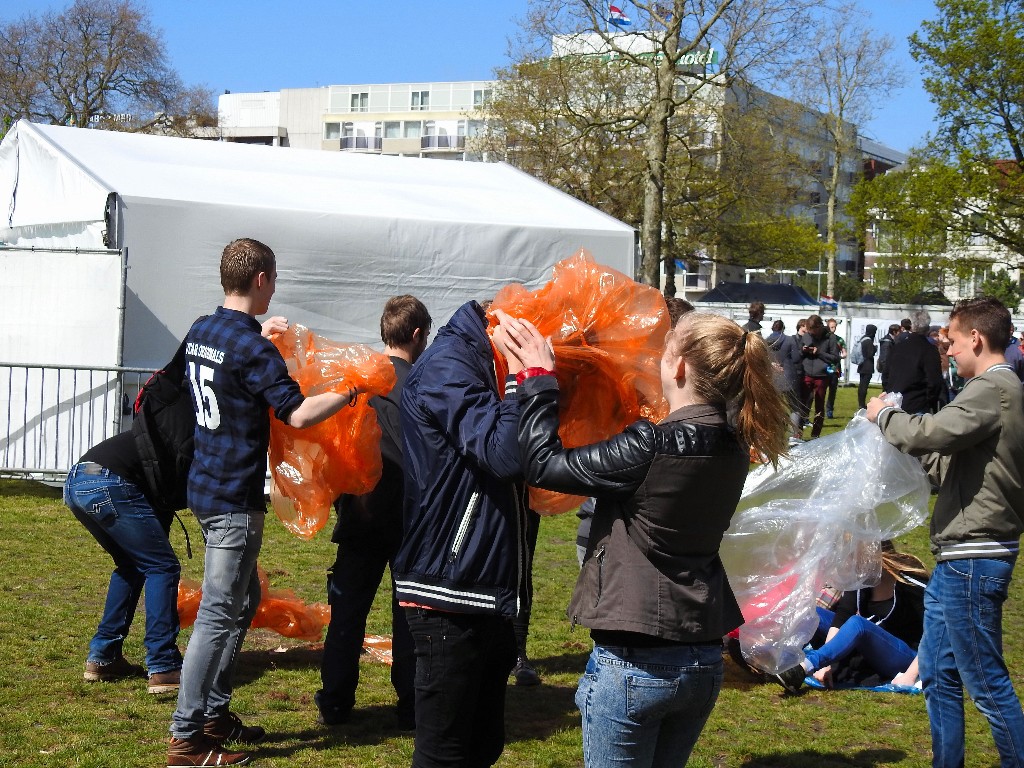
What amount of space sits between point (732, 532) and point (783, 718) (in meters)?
1.00

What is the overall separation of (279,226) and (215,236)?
2.03ft

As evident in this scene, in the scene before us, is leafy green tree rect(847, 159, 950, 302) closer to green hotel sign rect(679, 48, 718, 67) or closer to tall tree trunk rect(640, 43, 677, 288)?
green hotel sign rect(679, 48, 718, 67)

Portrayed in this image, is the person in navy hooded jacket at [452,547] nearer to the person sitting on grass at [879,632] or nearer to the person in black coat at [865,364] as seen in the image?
the person sitting on grass at [879,632]

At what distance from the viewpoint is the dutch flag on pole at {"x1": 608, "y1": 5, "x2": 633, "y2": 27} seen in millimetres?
21531

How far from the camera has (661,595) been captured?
2504mm

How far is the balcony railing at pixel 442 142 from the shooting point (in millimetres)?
87375

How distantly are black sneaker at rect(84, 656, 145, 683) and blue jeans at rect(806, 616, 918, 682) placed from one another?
3.42 metres

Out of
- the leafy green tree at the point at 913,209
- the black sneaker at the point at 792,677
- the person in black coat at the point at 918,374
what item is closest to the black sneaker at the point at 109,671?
the black sneaker at the point at 792,677

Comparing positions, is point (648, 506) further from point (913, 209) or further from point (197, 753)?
point (913, 209)

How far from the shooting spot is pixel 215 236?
32.8ft

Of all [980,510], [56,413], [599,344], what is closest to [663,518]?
[599,344]

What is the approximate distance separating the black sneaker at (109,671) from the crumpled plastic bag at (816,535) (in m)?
2.99

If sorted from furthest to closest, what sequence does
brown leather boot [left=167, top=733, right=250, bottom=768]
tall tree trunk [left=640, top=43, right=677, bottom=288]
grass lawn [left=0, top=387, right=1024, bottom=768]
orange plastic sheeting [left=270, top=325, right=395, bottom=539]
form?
tall tree trunk [left=640, top=43, right=677, bottom=288] < grass lawn [left=0, top=387, right=1024, bottom=768] < orange plastic sheeting [left=270, top=325, right=395, bottom=539] < brown leather boot [left=167, top=733, right=250, bottom=768]

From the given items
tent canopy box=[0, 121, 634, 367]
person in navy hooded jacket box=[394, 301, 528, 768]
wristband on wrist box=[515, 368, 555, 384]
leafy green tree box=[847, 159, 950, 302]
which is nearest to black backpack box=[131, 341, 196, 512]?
person in navy hooded jacket box=[394, 301, 528, 768]
